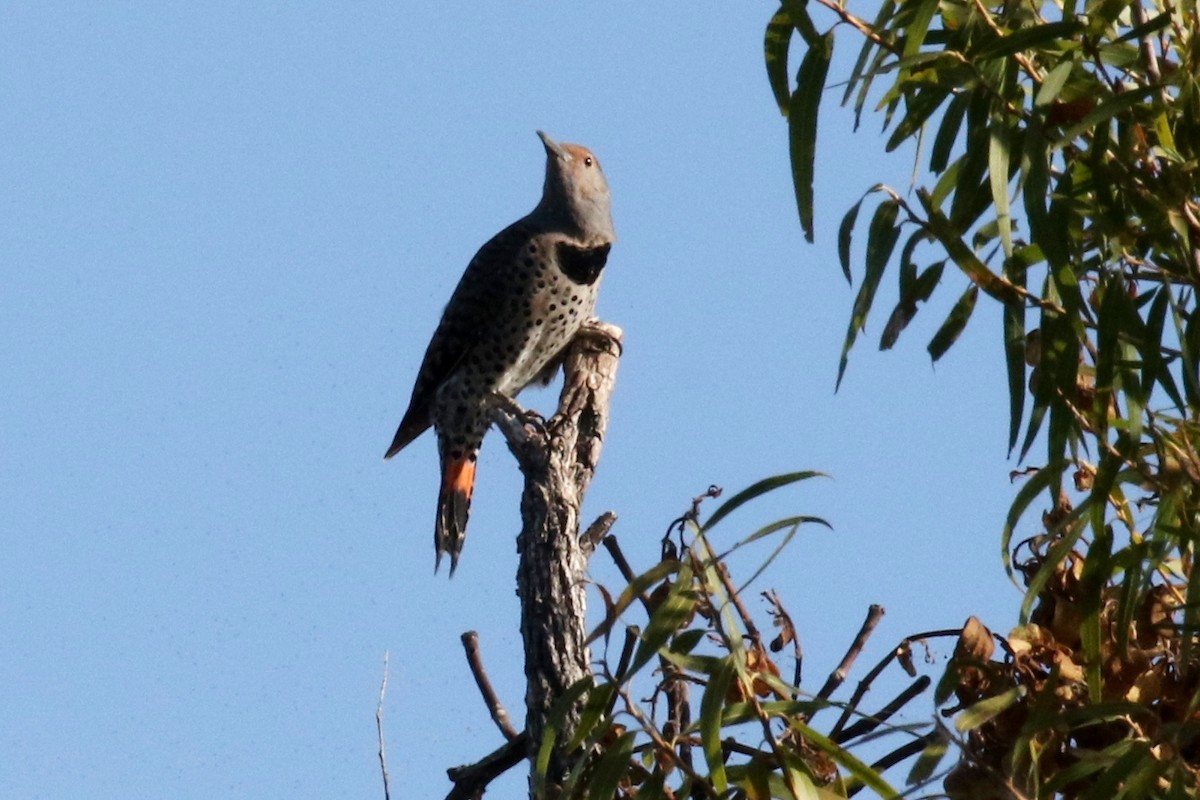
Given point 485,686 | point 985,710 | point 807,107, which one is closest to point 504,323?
point 485,686

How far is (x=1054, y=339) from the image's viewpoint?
94.0 inches

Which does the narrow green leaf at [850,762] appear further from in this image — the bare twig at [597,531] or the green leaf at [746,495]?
the bare twig at [597,531]

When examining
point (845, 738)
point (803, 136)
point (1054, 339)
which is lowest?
point (845, 738)

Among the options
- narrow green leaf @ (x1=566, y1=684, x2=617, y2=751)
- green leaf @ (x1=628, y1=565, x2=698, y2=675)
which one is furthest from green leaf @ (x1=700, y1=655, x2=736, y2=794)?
narrow green leaf @ (x1=566, y1=684, x2=617, y2=751)

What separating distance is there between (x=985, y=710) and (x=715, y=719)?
→ 1.19 feet

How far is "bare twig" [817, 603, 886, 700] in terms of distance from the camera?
266 centimetres

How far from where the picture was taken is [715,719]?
2.28 meters

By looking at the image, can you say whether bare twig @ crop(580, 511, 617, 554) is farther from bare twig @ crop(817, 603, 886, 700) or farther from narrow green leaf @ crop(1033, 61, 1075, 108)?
narrow green leaf @ crop(1033, 61, 1075, 108)

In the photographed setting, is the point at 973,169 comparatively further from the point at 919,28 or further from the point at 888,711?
the point at 888,711

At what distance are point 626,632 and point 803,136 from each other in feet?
2.66

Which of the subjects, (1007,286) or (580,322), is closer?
(1007,286)

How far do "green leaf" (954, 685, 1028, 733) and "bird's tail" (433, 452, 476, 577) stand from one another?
13.8ft

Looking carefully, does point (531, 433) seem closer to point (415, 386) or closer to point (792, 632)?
point (792, 632)

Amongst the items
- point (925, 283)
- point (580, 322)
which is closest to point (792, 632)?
point (925, 283)
